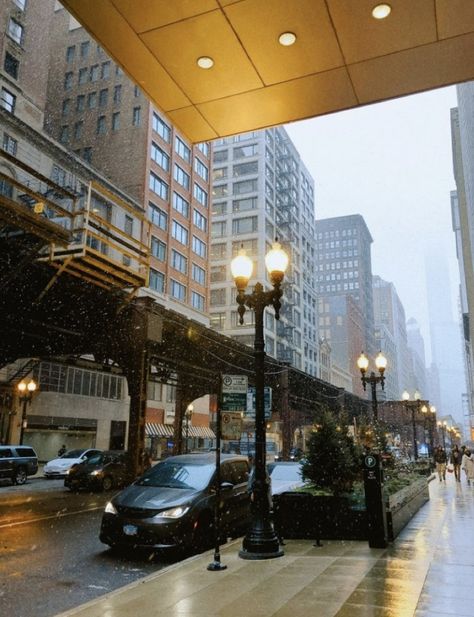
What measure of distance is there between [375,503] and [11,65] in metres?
45.7

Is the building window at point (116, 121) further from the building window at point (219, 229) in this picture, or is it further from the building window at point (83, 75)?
the building window at point (219, 229)

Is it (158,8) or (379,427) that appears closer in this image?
(158,8)

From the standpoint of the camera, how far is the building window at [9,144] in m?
39.3

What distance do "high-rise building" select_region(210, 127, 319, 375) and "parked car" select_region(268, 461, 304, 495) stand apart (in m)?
65.5

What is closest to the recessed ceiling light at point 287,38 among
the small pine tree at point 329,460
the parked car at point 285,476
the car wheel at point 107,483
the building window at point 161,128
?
the small pine tree at point 329,460

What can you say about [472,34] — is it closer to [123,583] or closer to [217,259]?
[123,583]

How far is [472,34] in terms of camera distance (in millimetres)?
7047

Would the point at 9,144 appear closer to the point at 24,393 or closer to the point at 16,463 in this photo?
the point at 24,393

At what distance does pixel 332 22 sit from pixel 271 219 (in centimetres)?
Answer: 8722

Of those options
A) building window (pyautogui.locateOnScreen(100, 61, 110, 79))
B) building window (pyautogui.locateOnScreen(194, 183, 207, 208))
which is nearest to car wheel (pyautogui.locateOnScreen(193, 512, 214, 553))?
building window (pyautogui.locateOnScreen(194, 183, 207, 208))

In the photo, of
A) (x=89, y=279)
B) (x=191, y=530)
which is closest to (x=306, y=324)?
(x=89, y=279)

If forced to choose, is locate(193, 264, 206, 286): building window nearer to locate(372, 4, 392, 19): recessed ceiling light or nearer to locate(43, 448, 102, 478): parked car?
locate(43, 448, 102, 478): parked car

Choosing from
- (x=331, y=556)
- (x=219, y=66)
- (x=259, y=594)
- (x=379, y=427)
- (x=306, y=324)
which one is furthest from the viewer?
(x=306, y=324)

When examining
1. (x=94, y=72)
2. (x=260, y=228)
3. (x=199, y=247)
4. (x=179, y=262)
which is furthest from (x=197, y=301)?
(x=94, y=72)
